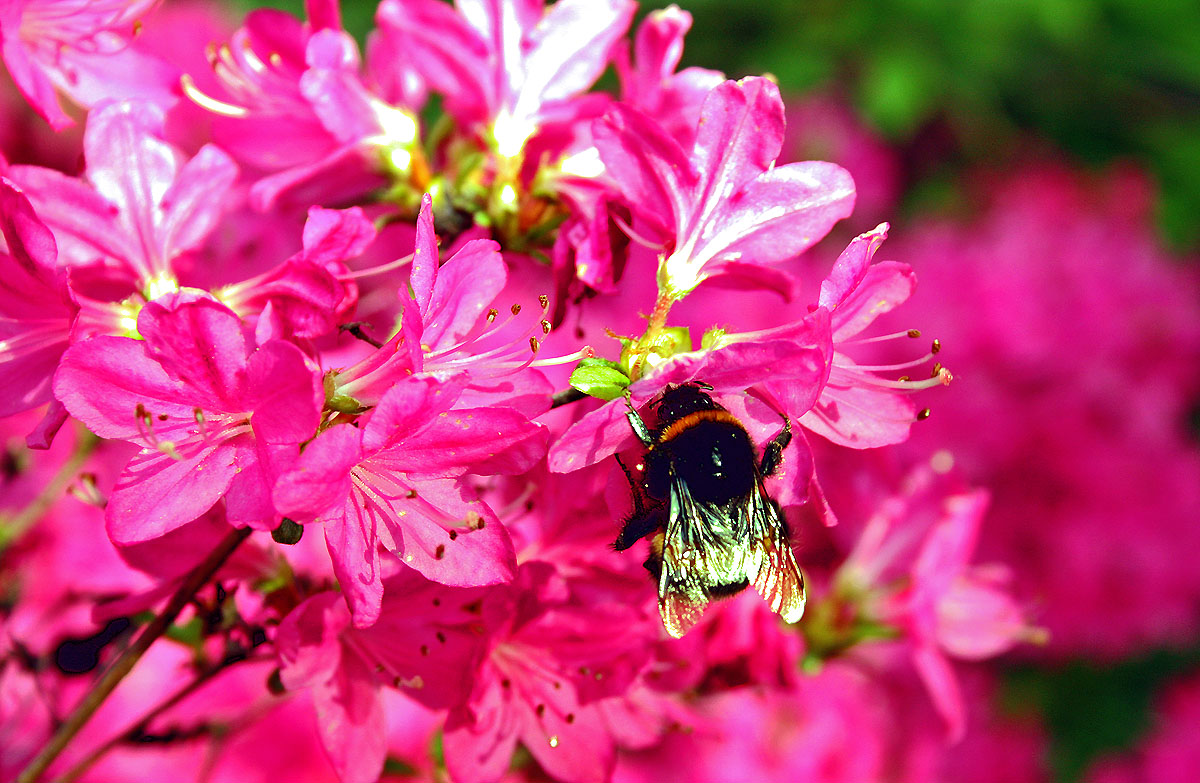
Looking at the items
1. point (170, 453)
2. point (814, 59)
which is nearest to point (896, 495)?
point (170, 453)

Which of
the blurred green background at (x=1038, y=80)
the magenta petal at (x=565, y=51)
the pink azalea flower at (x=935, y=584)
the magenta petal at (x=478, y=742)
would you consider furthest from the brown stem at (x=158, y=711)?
the blurred green background at (x=1038, y=80)

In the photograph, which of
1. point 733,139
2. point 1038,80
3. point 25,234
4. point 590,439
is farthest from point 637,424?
point 1038,80

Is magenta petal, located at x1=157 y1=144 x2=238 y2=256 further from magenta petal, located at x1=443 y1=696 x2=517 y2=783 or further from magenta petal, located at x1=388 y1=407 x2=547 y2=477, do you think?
magenta petal, located at x1=443 y1=696 x2=517 y2=783

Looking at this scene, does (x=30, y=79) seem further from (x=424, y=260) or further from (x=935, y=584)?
(x=935, y=584)

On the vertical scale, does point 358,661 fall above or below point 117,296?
below

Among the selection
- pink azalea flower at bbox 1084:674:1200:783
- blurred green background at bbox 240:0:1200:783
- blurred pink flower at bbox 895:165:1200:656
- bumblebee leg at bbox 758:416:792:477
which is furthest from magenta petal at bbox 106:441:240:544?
pink azalea flower at bbox 1084:674:1200:783

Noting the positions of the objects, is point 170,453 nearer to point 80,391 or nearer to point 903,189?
point 80,391
